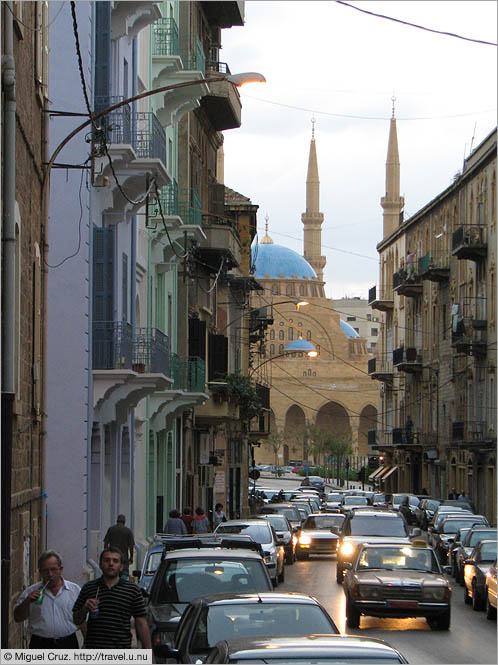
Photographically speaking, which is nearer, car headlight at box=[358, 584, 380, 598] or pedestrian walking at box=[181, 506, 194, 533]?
car headlight at box=[358, 584, 380, 598]

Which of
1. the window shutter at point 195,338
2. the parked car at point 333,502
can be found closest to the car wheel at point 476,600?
the window shutter at point 195,338

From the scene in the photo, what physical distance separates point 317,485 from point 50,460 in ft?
233

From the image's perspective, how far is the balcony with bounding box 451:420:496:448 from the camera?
54938 millimetres

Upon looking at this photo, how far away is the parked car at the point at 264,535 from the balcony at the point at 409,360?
153ft

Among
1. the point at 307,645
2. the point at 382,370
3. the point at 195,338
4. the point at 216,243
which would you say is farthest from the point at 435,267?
the point at 307,645

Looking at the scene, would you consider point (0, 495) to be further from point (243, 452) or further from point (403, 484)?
point (403, 484)

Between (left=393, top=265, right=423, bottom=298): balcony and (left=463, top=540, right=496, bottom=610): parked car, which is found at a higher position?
(left=393, top=265, right=423, bottom=298): balcony

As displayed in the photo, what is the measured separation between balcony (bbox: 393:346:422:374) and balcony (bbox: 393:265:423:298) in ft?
10.3

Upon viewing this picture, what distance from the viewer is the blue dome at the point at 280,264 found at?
168m

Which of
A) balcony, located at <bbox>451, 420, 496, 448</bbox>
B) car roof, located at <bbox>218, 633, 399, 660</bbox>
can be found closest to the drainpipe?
car roof, located at <bbox>218, 633, 399, 660</bbox>

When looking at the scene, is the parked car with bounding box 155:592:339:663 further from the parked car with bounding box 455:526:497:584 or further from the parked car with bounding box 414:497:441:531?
the parked car with bounding box 414:497:441:531

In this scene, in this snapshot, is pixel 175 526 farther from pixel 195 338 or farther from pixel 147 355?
pixel 195 338

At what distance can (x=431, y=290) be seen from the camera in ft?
237

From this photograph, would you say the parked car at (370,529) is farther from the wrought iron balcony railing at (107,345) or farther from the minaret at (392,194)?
the minaret at (392,194)
